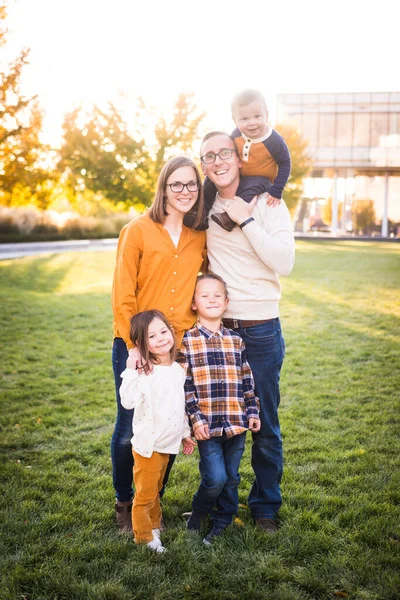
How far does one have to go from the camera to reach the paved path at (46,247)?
2181 centimetres

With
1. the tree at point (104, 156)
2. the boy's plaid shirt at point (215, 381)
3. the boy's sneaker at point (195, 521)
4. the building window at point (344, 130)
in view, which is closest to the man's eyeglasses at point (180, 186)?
the boy's plaid shirt at point (215, 381)

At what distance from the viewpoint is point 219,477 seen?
3.14 meters

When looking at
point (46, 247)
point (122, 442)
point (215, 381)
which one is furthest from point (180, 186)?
point (46, 247)

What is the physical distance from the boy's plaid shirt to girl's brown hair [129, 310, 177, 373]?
166 millimetres

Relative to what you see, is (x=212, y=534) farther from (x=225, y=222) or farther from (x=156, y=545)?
(x=225, y=222)

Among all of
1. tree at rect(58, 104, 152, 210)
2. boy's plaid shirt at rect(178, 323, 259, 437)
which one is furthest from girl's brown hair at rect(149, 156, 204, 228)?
tree at rect(58, 104, 152, 210)

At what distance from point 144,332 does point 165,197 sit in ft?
2.78

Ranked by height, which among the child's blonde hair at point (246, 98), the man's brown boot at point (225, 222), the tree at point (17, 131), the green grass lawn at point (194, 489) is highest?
the tree at point (17, 131)

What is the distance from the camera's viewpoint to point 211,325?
3.24 meters

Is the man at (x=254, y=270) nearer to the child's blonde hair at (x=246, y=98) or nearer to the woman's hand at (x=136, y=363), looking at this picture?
the child's blonde hair at (x=246, y=98)

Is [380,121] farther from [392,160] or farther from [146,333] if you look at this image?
[146,333]

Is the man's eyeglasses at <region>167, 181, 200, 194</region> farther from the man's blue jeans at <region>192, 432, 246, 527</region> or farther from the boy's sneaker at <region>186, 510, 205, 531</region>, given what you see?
the boy's sneaker at <region>186, 510, 205, 531</region>

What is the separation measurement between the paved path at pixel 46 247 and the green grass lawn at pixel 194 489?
1411 centimetres

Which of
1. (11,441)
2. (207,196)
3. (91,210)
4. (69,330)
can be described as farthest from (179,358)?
(91,210)
